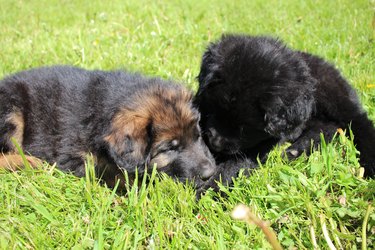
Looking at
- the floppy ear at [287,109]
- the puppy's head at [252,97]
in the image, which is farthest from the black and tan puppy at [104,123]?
the floppy ear at [287,109]

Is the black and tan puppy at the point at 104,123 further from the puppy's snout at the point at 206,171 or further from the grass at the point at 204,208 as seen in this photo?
the grass at the point at 204,208

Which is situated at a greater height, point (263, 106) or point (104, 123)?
point (263, 106)

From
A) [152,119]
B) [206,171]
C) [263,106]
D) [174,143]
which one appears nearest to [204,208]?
[206,171]

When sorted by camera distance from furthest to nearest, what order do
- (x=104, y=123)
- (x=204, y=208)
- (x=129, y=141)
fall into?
(x=104, y=123) < (x=129, y=141) < (x=204, y=208)

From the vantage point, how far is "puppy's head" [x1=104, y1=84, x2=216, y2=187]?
2.50 metres

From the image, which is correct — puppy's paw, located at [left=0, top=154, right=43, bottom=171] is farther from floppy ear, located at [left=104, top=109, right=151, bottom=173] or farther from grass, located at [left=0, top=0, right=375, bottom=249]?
floppy ear, located at [left=104, top=109, right=151, bottom=173]

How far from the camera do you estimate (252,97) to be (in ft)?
8.59

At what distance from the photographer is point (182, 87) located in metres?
2.88

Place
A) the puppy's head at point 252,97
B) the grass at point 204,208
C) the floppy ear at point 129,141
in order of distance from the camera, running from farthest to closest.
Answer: the puppy's head at point 252,97
the floppy ear at point 129,141
the grass at point 204,208

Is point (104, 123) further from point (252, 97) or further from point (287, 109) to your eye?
point (287, 109)

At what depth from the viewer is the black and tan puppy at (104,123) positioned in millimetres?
2551

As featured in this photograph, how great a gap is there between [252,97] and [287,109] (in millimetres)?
261

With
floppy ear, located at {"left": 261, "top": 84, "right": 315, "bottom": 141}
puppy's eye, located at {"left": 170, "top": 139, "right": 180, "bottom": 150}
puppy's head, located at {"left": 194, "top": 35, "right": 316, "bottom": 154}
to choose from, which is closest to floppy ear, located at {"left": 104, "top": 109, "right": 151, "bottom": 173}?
puppy's eye, located at {"left": 170, "top": 139, "right": 180, "bottom": 150}

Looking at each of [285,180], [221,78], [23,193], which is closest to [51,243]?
[23,193]
